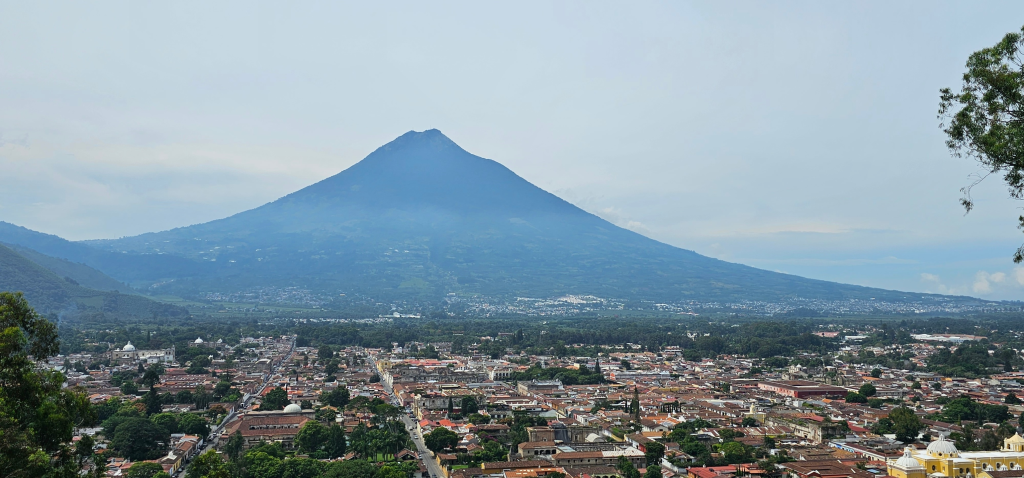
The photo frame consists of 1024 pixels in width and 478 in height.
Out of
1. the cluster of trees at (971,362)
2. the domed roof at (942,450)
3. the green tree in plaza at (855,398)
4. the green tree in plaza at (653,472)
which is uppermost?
the cluster of trees at (971,362)

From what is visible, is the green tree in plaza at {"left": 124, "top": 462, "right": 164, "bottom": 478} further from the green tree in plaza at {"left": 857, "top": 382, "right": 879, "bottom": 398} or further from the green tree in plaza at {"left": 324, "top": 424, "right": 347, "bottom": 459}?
the green tree in plaza at {"left": 857, "top": 382, "right": 879, "bottom": 398}

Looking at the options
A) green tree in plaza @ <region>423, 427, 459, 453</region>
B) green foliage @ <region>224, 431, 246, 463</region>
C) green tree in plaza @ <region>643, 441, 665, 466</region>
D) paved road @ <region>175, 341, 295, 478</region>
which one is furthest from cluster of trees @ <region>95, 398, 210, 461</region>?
green tree in plaza @ <region>643, 441, 665, 466</region>

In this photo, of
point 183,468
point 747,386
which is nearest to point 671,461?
point 183,468

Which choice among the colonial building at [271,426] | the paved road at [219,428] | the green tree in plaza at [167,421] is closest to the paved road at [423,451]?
the colonial building at [271,426]

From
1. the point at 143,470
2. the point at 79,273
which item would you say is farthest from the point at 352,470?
the point at 79,273

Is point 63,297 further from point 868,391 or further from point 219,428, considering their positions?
A: point 868,391

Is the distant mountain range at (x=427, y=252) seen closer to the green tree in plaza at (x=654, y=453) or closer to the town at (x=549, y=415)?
the town at (x=549, y=415)

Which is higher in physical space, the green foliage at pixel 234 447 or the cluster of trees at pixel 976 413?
the cluster of trees at pixel 976 413
